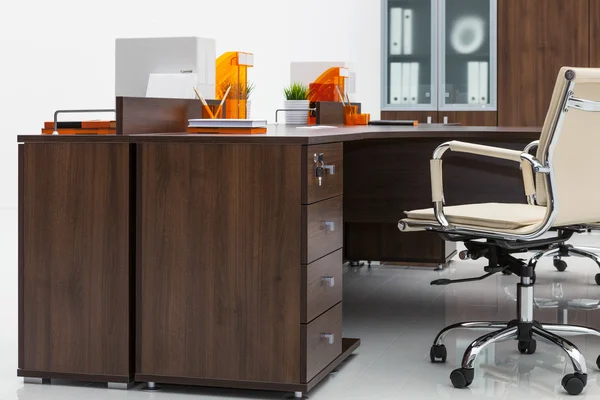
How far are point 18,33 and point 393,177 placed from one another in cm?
613

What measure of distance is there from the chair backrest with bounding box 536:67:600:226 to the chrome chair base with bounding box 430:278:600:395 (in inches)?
12.8

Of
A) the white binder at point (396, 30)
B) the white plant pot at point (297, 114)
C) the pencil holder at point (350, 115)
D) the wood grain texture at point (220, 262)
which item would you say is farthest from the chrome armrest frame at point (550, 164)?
the white binder at point (396, 30)

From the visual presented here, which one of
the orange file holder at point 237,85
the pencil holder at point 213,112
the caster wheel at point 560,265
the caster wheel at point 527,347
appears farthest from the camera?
the caster wheel at point 560,265

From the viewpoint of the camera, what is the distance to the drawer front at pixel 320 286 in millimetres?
2902

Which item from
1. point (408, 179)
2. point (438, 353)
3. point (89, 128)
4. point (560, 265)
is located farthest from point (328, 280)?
point (560, 265)

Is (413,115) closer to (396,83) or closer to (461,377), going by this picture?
(396,83)

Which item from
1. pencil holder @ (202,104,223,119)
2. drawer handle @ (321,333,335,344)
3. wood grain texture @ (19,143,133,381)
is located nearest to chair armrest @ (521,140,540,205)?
drawer handle @ (321,333,335,344)

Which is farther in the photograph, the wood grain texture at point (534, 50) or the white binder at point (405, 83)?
the white binder at point (405, 83)

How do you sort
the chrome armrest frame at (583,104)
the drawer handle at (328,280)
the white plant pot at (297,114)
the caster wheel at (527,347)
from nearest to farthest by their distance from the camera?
the chrome armrest frame at (583,104)
the drawer handle at (328,280)
the caster wheel at (527,347)
the white plant pot at (297,114)

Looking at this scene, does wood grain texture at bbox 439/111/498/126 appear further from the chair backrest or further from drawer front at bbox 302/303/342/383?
drawer front at bbox 302/303/342/383

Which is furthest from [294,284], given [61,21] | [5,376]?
[61,21]

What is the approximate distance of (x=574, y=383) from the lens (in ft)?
9.93

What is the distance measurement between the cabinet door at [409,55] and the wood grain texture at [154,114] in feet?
12.6

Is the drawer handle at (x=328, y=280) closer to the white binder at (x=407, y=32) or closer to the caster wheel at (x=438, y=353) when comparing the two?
the caster wheel at (x=438, y=353)
